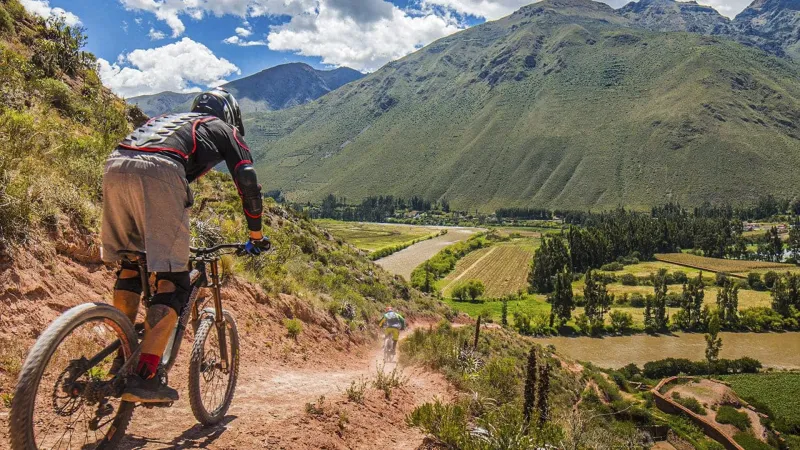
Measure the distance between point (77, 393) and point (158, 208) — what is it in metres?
1.52

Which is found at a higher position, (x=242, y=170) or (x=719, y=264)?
(x=242, y=170)

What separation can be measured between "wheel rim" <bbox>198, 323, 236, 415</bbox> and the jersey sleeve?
59.3 inches

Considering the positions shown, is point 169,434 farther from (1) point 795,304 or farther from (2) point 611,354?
(1) point 795,304

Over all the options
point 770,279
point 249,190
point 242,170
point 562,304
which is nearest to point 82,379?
Result: point 249,190

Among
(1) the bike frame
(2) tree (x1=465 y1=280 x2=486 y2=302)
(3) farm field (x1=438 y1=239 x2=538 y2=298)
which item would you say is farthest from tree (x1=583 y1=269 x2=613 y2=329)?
(1) the bike frame

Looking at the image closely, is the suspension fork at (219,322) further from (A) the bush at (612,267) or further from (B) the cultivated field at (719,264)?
(B) the cultivated field at (719,264)

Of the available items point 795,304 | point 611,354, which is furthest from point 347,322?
point 795,304

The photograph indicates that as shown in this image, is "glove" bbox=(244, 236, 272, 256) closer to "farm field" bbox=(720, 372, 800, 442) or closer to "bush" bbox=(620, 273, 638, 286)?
"farm field" bbox=(720, 372, 800, 442)

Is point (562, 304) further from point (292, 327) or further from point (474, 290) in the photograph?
point (292, 327)

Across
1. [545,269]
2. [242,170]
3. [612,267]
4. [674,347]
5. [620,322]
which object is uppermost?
[242,170]

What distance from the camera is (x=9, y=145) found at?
6805 mm

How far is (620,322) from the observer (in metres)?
84.4

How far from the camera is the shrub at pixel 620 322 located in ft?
276

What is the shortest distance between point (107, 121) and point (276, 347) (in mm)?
9229
